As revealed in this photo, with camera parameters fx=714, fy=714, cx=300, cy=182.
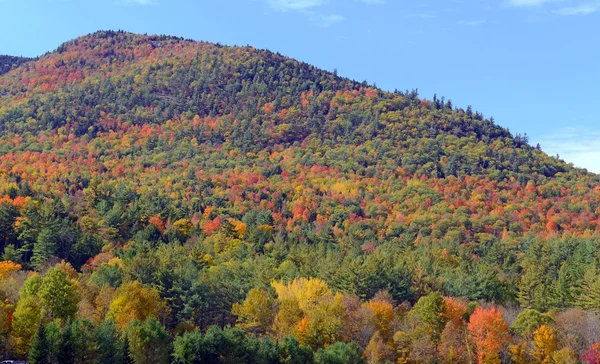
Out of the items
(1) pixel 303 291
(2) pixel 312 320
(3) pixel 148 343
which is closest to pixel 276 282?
(1) pixel 303 291

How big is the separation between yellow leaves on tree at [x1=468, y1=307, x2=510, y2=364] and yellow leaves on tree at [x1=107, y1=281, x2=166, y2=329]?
3302 cm

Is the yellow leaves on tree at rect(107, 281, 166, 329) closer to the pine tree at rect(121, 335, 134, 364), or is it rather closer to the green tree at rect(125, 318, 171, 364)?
the green tree at rect(125, 318, 171, 364)

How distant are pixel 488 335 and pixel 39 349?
44.1 m

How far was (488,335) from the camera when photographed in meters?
73.9

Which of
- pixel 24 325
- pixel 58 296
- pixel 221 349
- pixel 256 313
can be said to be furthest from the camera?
pixel 256 313

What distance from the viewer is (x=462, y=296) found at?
3789 inches

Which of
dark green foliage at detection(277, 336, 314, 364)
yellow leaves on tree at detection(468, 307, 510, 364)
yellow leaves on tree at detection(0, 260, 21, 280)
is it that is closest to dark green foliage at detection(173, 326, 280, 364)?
dark green foliage at detection(277, 336, 314, 364)

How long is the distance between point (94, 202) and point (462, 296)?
73248mm

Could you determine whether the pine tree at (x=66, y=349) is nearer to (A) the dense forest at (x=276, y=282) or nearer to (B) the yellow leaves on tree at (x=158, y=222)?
(A) the dense forest at (x=276, y=282)

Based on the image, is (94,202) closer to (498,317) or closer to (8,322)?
(8,322)

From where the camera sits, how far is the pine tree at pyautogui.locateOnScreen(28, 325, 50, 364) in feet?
176

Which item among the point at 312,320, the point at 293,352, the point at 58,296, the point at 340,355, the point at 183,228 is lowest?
the point at 293,352

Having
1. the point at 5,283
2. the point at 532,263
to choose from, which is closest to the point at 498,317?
the point at 532,263

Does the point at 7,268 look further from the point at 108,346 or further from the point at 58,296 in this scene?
the point at 108,346
